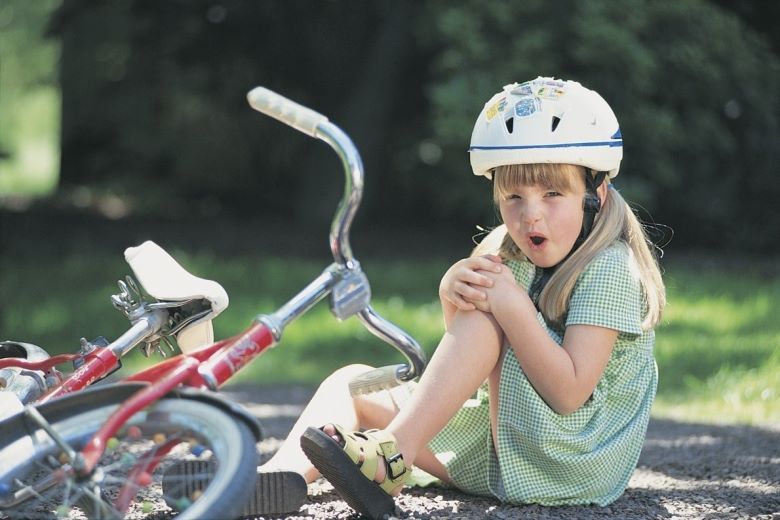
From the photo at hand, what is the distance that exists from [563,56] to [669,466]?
5.89 metres

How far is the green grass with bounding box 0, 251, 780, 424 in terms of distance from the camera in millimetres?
5824

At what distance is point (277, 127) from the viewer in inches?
524

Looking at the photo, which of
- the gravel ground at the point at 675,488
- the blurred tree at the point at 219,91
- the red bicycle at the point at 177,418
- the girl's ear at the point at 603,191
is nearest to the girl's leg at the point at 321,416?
the gravel ground at the point at 675,488

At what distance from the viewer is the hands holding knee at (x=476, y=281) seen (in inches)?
117

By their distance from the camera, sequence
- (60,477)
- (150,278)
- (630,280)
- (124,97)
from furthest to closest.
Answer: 1. (124,97)
2. (630,280)
3. (150,278)
4. (60,477)

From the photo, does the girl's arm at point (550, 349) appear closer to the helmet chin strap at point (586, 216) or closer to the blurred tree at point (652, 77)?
the helmet chin strap at point (586, 216)

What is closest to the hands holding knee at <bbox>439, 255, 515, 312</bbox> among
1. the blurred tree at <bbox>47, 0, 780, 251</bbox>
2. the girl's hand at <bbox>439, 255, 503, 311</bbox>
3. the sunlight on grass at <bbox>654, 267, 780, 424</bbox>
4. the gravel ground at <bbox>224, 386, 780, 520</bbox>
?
the girl's hand at <bbox>439, 255, 503, 311</bbox>

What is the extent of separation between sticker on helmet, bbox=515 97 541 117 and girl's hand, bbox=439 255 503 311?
1.31ft

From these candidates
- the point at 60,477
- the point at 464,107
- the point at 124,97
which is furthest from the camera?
the point at 124,97

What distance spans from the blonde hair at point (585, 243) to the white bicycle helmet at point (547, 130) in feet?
0.13

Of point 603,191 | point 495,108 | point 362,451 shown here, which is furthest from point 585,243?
point 362,451

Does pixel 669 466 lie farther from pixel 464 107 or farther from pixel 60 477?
pixel 464 107

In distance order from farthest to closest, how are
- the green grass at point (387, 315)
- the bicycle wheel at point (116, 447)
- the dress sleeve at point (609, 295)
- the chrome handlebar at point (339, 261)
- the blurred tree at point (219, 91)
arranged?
1. the blurred tree at point (219, 91)
2. the green grass at point (387, 315)
3. the dress sleeve at point (609, 295)
4. the chrome handlebar at point (339, 261)
5. the bicycle wheel at point (116, 447)

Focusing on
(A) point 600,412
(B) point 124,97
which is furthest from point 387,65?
(A) point 600,412
